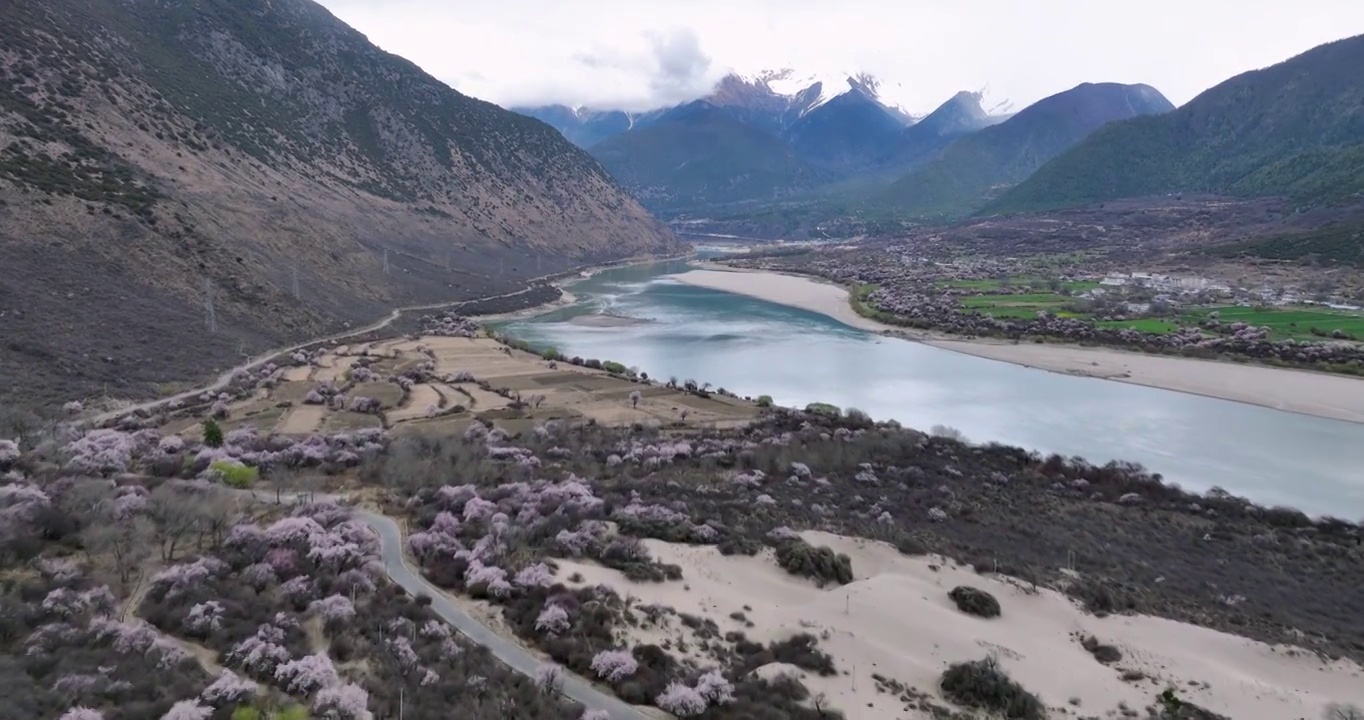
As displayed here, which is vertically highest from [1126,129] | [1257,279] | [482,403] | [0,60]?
[1126,129]

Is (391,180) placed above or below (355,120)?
below

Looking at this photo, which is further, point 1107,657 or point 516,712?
point 1107,657

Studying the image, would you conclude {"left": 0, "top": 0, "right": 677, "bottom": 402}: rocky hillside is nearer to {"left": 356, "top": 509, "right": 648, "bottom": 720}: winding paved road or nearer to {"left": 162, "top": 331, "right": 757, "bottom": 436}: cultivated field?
{"left": 162, "top": 331, "right": 757, "bottom": 436}: cultivated field

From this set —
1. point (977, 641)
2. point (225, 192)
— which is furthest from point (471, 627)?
point (225, 192)

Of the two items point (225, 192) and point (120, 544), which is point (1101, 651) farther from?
point (225, 192)

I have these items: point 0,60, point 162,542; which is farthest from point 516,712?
point 0,60

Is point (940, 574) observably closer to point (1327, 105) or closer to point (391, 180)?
point (391, 180)

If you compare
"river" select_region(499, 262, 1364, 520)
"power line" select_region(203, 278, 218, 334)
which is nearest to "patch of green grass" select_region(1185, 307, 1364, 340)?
"river" select_region(499, 262, 1364, 520)
